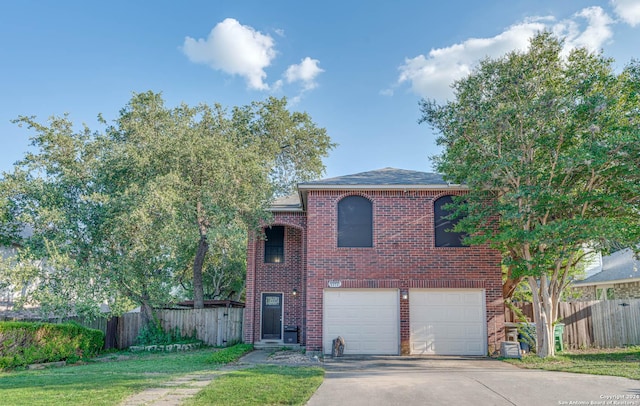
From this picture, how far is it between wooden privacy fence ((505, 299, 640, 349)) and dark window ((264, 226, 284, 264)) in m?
9.79

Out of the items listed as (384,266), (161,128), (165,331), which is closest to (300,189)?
(384,266)

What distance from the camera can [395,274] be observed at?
45.4 ft

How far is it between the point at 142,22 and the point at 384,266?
1097 cm

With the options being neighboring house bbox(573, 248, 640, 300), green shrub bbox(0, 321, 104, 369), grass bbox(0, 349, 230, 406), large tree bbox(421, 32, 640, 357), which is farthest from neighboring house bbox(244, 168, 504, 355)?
neighboring house bbox(573, 248, 640, 300)

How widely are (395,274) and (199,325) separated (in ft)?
27.1

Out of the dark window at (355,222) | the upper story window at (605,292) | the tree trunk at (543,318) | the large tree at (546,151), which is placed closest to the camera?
the large tree at (546,151)

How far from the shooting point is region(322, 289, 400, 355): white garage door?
13578 mm

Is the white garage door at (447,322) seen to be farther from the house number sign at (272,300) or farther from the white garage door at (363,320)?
the house number sign at (272,300)

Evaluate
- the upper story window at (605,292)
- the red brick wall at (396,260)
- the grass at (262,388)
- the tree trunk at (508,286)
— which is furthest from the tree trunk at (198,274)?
the upper story window at (605,292)

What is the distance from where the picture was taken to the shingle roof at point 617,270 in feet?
61.3

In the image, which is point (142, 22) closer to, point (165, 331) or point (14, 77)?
point (14, 77)

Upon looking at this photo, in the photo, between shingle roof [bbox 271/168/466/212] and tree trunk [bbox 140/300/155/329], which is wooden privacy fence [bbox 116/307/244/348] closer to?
tree trunk [bbox 140/300/155/329]

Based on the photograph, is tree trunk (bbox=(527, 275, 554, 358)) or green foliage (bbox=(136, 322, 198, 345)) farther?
green foliage (bbox=(136, 322, 198, 345))

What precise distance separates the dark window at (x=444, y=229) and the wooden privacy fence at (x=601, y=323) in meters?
4.27
